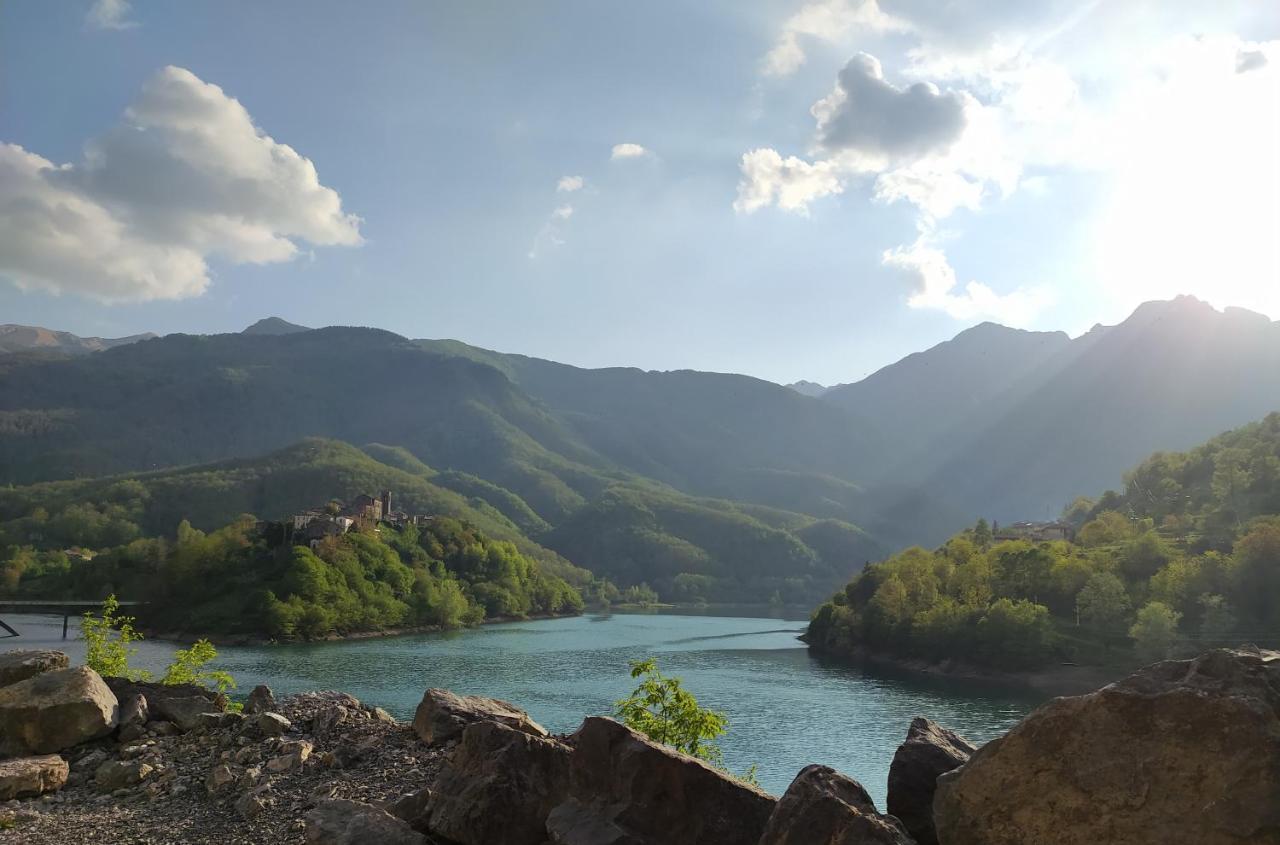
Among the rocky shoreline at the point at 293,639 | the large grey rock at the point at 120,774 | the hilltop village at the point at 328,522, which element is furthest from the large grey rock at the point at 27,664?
the hilltop village at the point at 328,522

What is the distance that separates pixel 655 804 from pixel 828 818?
6.89 ft

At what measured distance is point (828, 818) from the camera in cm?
704

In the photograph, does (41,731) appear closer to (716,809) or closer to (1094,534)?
(716,809)

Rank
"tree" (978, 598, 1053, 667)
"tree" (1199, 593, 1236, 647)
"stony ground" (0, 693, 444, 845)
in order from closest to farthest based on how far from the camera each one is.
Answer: "stony ground" (0, 693, 444, 845)
"tree" (1199, 593, 1236, 647)
"tree" (978, 598, 1053, 667)

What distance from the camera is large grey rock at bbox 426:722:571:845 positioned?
30.3 feet

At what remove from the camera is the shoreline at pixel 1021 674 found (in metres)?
74.1

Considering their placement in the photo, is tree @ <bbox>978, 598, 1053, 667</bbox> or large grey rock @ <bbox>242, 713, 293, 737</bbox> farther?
tree @ <bbox>978, 598, 1053, 667</bbox>

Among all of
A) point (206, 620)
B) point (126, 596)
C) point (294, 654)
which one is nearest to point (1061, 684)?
point (294, 654)

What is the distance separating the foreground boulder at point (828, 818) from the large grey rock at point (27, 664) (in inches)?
598

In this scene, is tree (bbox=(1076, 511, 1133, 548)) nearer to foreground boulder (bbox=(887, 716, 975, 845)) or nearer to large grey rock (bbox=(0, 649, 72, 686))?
foreground boulder (bbox=(887, 716, 975, 845))

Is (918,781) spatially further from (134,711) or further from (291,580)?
(291,580)

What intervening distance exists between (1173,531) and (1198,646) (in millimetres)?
43168

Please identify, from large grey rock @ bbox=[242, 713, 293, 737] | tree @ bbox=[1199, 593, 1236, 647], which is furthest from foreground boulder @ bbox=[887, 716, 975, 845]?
tree @ bbox=[1199, 593, 1236, 647]

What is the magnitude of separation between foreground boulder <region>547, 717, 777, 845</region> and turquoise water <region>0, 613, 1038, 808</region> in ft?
92.7
